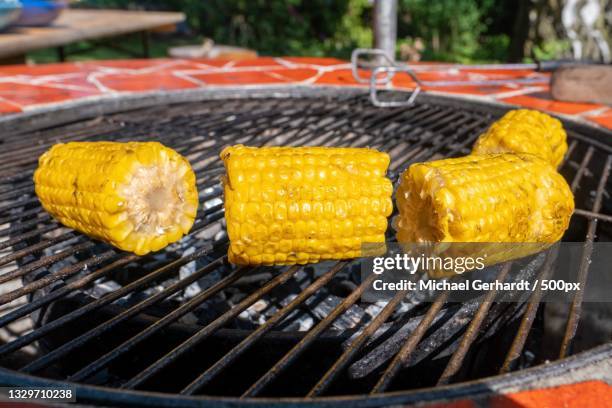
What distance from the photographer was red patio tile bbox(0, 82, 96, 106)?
2.89 m

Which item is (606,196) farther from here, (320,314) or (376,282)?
(320,314)

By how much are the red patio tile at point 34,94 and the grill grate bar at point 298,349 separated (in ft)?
7.34

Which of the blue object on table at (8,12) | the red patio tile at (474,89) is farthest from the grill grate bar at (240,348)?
the blue object on table at (8,12)

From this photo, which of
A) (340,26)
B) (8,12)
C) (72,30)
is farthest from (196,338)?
(340,26)

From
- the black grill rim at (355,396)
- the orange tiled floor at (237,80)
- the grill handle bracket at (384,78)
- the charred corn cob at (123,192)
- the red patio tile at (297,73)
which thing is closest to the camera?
the black grill rim at (355,396)

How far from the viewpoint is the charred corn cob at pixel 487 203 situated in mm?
1394

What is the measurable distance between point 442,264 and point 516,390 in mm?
475

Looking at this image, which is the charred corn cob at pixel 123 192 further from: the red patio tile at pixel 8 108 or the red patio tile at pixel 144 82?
the red patio tile at pixel 144 82

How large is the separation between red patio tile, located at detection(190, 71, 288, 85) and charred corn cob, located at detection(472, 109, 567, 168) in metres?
1.76

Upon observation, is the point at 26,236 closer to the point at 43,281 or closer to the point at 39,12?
the point at 43,281

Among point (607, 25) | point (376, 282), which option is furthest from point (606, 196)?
point (607, 25)

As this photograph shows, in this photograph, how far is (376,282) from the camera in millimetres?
1635

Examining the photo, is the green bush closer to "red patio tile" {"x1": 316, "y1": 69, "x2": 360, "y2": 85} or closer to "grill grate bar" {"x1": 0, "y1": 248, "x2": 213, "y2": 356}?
"red patio tile" {"x1": 316, "y1": 69, "x2": 360, "y2": 85}

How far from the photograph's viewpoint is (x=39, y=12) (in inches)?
194
